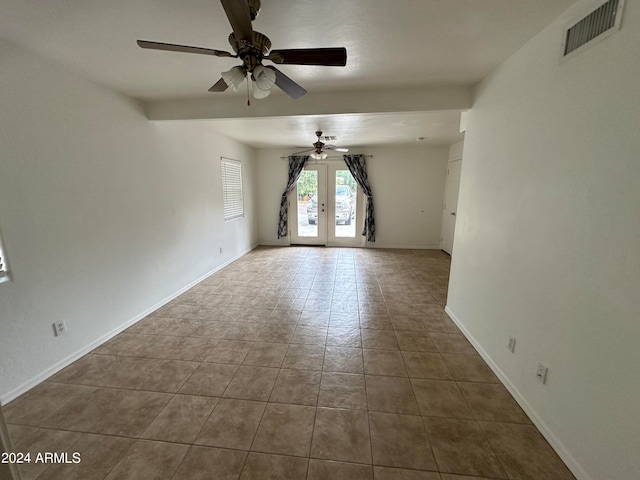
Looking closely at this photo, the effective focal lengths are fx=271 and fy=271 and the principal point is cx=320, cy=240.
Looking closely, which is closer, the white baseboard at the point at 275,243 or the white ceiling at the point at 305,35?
the white ceiling at the point at 305,35

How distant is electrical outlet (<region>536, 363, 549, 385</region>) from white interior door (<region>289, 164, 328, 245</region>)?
5.14 metres

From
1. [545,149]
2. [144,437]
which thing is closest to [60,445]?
[144,437]

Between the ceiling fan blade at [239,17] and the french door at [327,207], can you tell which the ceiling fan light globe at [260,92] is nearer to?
the ceiling fan blade at [239,17]

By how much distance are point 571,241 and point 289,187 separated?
5.41m

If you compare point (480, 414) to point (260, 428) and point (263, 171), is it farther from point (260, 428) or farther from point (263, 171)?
point (263, 171)

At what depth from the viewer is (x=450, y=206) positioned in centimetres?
571

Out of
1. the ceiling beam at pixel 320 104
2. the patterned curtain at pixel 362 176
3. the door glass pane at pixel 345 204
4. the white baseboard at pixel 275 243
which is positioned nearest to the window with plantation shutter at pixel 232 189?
the white baseboard at pixel 275 243

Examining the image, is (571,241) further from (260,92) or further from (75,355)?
(75,355)

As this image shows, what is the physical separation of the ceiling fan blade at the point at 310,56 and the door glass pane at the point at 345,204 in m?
4.84

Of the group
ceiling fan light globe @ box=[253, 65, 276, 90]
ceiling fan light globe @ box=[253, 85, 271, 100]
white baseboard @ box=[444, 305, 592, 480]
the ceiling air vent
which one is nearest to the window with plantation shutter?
ceiling fan light globe @ box=[253, 85, 271, 100]

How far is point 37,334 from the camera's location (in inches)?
80.0

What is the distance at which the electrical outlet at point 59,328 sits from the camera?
2156 millimetres

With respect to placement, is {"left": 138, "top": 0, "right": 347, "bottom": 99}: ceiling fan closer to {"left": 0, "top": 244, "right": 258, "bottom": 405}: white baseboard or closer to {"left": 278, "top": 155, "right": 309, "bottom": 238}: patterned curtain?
{"left": 0, "top": 244, "right": 258, "bottom": 405}: white baseboard

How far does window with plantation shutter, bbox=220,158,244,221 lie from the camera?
16.0 ft
